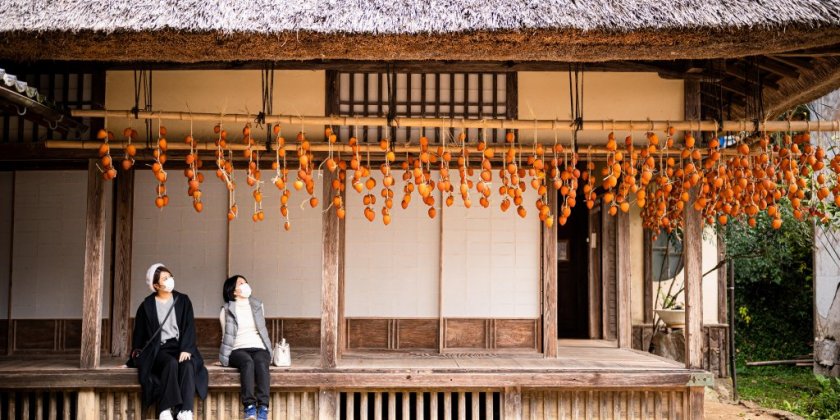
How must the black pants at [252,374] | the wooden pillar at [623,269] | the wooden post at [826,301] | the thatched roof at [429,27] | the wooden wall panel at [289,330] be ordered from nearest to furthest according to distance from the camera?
1. the thatched roof at [429,27]
2. the black pants at [252,374]
3. the wooden wall panel at [289,330]
4. the wooden pillar at [623,269]
5. the wooden post at [826,301]

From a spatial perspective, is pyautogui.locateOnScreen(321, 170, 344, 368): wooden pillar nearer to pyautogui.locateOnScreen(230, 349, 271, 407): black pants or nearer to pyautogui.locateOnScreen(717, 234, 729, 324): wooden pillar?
pyautogui.locateOnScreen(230, 349, 271, 407): black pants

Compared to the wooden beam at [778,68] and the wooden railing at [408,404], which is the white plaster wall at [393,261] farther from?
the wooden beam at [778,68]

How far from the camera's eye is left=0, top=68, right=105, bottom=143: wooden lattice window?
623cm

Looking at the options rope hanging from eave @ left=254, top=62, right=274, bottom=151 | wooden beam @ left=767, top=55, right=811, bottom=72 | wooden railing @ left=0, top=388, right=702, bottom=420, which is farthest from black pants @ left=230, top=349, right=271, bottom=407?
wooden beam @ left=767, top=55, right=811, bottom=72

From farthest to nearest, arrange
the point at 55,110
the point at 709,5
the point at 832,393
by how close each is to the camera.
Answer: the point at 832,393, the point at 55,110, the point at 709,5

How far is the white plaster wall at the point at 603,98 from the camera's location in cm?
632

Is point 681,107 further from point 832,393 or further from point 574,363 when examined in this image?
point 832,393

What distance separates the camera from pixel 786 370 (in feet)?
36.8

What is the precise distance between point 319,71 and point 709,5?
3.37 metres

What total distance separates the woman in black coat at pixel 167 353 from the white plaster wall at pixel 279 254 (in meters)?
1.12

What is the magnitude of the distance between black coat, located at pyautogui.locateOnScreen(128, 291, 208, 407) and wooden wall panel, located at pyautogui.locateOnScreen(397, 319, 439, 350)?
201 cm

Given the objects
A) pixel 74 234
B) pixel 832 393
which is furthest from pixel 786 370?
pixel 74 234

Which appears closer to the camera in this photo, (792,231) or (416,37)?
(416,37)

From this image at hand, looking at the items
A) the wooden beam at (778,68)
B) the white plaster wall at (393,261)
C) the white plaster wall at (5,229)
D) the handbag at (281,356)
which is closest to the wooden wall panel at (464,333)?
the white plaster wall at (393,261)
